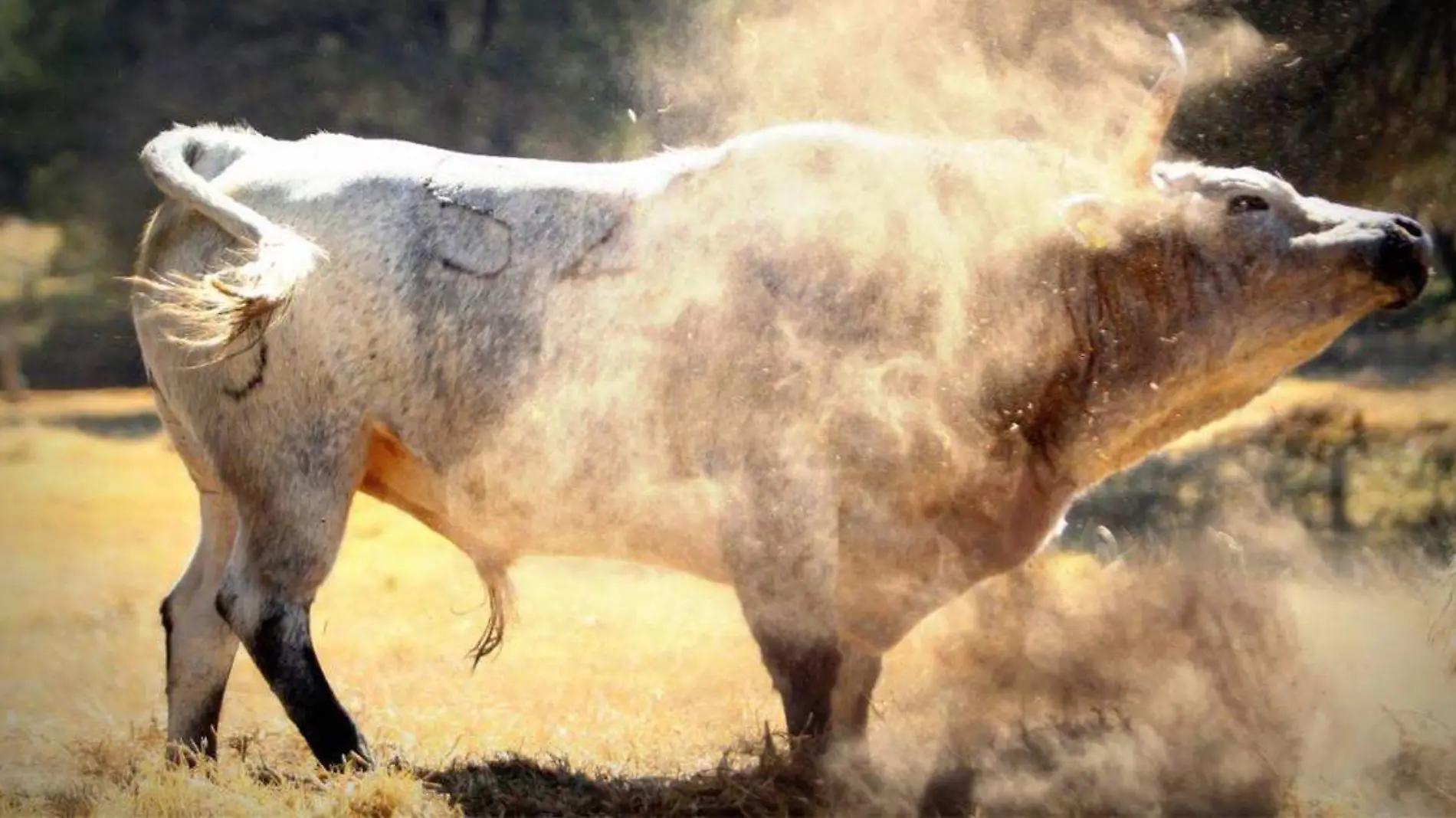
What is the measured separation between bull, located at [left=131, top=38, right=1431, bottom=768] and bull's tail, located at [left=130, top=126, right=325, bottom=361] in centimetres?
3

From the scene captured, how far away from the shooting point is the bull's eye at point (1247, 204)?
557 centimetres

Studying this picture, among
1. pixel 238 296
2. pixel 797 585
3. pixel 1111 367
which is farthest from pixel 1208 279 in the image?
pixel 238 296

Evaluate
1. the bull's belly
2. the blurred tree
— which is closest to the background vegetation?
the blurred tree

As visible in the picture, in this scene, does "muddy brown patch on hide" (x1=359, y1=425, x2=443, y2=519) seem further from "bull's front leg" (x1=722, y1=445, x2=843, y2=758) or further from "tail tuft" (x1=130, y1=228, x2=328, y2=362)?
"bull's front leg" (x1=722, y1=445, x2=843, y2=758)

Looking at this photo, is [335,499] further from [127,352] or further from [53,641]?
[127,352]

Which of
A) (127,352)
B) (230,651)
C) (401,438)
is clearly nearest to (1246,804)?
(401,438)

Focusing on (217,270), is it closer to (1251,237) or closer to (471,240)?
(471,240)

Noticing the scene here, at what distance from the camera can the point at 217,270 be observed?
18.9 feet

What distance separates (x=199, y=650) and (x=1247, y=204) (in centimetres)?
375

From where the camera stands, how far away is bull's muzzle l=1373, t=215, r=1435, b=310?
5.34 metres

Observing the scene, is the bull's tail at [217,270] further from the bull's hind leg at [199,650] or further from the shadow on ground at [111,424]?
the shadow on ground at [111,424]

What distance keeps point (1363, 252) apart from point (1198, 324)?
1.72ft

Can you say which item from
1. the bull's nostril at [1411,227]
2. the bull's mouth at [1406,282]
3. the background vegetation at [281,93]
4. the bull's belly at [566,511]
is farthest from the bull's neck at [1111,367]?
the background vegetation at [281,93]

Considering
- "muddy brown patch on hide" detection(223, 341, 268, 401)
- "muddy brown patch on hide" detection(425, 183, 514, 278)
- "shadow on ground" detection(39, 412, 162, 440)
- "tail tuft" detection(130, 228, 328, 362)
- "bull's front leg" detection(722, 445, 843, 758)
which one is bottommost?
"shadow on ground" detection(39, 412, 162, 440)
